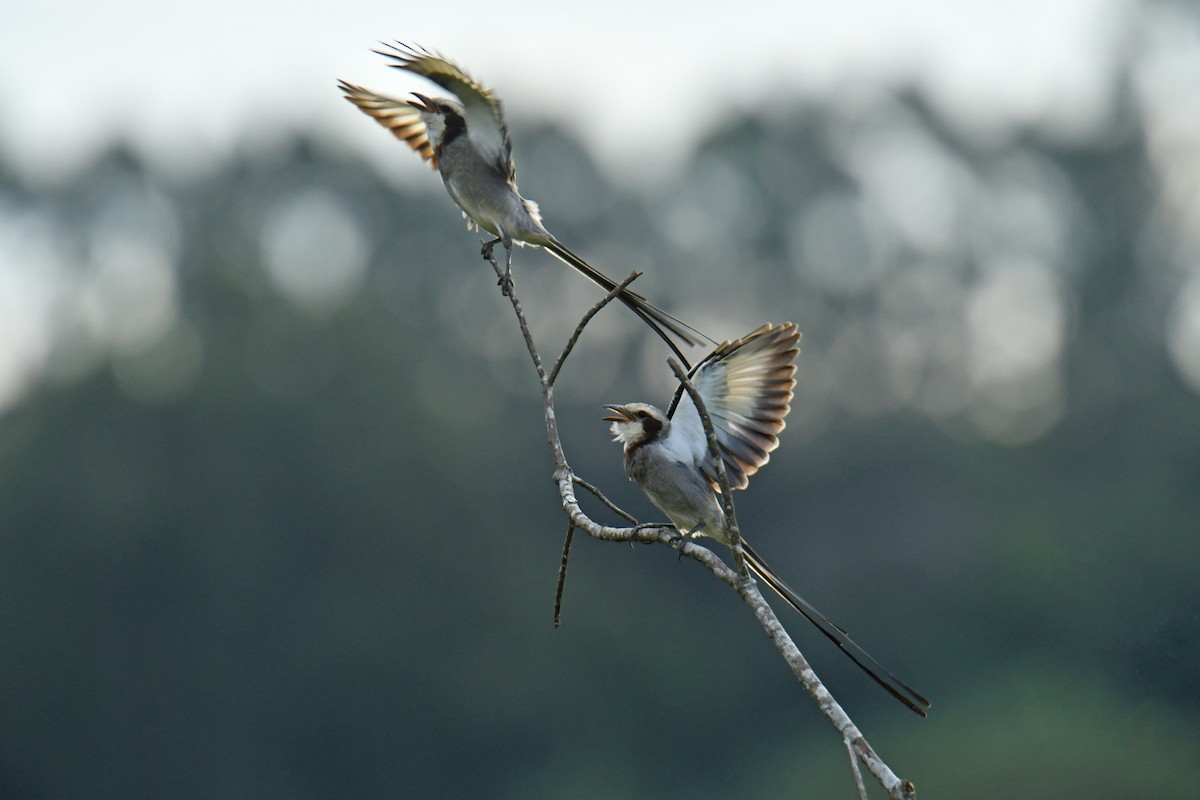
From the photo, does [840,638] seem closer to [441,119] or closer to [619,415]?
[619,415]

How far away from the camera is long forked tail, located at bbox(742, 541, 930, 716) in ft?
13.1

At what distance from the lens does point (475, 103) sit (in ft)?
22.5

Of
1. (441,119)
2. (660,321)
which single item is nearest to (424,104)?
(441,119)

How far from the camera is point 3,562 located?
136 ft

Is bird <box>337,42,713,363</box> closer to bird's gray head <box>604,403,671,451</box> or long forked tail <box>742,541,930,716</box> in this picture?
bird's gray head <box>604,403,671,451</box>

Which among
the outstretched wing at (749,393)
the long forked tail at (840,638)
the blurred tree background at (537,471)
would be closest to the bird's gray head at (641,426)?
the outstretched wing at (749,393)

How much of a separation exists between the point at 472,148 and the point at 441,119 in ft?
1.39

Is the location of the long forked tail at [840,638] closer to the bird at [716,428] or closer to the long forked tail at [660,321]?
the bird at [716,428]

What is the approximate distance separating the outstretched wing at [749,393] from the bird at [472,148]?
0.62 metres

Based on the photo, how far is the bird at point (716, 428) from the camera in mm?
5766

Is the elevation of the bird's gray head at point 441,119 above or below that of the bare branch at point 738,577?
above

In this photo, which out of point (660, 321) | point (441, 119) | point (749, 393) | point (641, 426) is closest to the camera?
point (660, 321)

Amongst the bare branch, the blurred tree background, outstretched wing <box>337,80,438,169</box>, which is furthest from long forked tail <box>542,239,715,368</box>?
the blurred tree background

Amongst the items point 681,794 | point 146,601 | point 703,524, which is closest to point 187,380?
point 146,601
